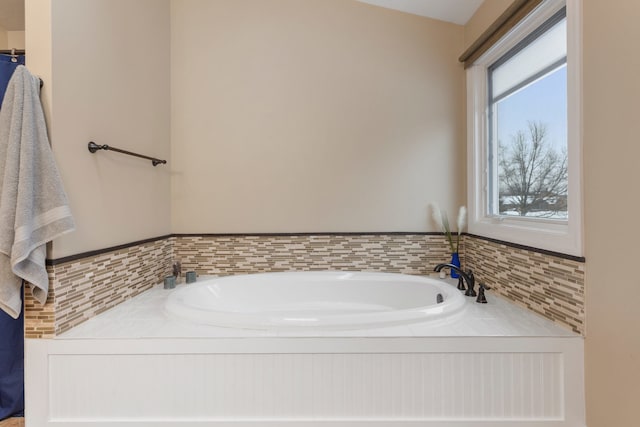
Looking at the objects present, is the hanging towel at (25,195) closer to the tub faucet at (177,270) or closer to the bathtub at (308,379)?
the bathtub at (308,379)

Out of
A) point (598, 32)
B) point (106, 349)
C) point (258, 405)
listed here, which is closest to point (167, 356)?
point (106, 349)

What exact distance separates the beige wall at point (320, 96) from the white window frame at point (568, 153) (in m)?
0.15

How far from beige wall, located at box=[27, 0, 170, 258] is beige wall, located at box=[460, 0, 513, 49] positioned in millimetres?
2135

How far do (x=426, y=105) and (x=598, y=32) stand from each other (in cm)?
119

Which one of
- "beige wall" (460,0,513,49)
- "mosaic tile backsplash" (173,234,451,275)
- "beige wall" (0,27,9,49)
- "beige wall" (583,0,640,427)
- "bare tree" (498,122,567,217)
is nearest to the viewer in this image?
"beige wall" (583,0,640,427)

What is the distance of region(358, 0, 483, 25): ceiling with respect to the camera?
2172 mm

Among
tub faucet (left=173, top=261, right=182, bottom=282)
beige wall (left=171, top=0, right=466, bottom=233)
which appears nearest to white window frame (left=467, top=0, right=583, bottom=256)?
beige wall (left=171, top=0, right=466, bottom=233)

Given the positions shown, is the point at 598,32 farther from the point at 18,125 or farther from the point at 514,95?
the point at 18,125

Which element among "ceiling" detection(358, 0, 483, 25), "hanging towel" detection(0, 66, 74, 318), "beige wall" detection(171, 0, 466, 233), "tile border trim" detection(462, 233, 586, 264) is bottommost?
"tile border trim" detection(462, 233, 586, 264)

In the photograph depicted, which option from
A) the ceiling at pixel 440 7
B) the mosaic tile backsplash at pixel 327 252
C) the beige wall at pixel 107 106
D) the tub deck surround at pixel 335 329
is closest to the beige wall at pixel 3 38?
the beige wall at pixel 107 106

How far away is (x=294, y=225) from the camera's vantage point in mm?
2410

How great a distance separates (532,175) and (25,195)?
2.35m

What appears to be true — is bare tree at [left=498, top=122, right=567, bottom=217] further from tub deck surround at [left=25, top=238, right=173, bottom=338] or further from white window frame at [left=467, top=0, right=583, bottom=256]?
tub deck surround at [left=25, top=238, right=173, bottom=338]

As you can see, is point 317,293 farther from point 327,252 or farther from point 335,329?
point 335,329
